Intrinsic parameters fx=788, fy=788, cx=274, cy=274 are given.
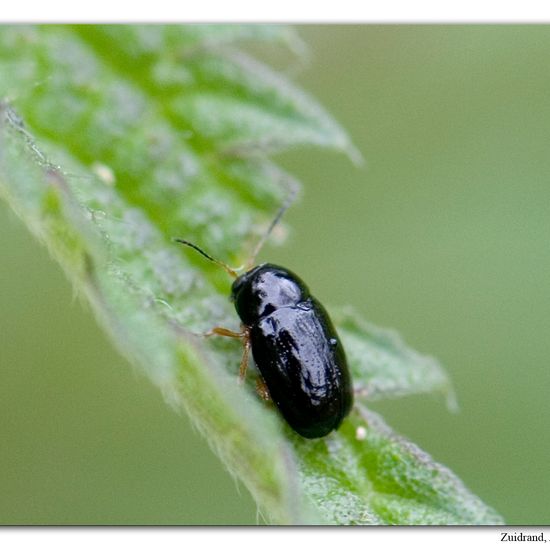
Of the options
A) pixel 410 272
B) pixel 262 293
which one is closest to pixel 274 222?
pixel 262 293

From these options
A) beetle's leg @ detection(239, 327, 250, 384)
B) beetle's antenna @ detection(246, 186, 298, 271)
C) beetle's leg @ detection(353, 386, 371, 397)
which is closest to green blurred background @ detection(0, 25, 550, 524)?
beetle's antenna @ detection(246, 186, 298, 271)

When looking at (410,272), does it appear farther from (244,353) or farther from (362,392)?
(244,353)

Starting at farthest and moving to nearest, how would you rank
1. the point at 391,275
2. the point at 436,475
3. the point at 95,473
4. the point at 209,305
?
the point at 391,275, the point at 95,473, the point at 209,305, the point at 436,475

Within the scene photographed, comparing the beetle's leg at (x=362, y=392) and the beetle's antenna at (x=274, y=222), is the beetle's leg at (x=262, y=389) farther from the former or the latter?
the beetle's antenna at (x=274, y=222)

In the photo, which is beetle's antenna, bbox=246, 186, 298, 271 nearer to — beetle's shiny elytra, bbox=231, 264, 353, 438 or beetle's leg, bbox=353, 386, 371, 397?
beetle's shiny elytra, bbox=231, 264, 353, 438
